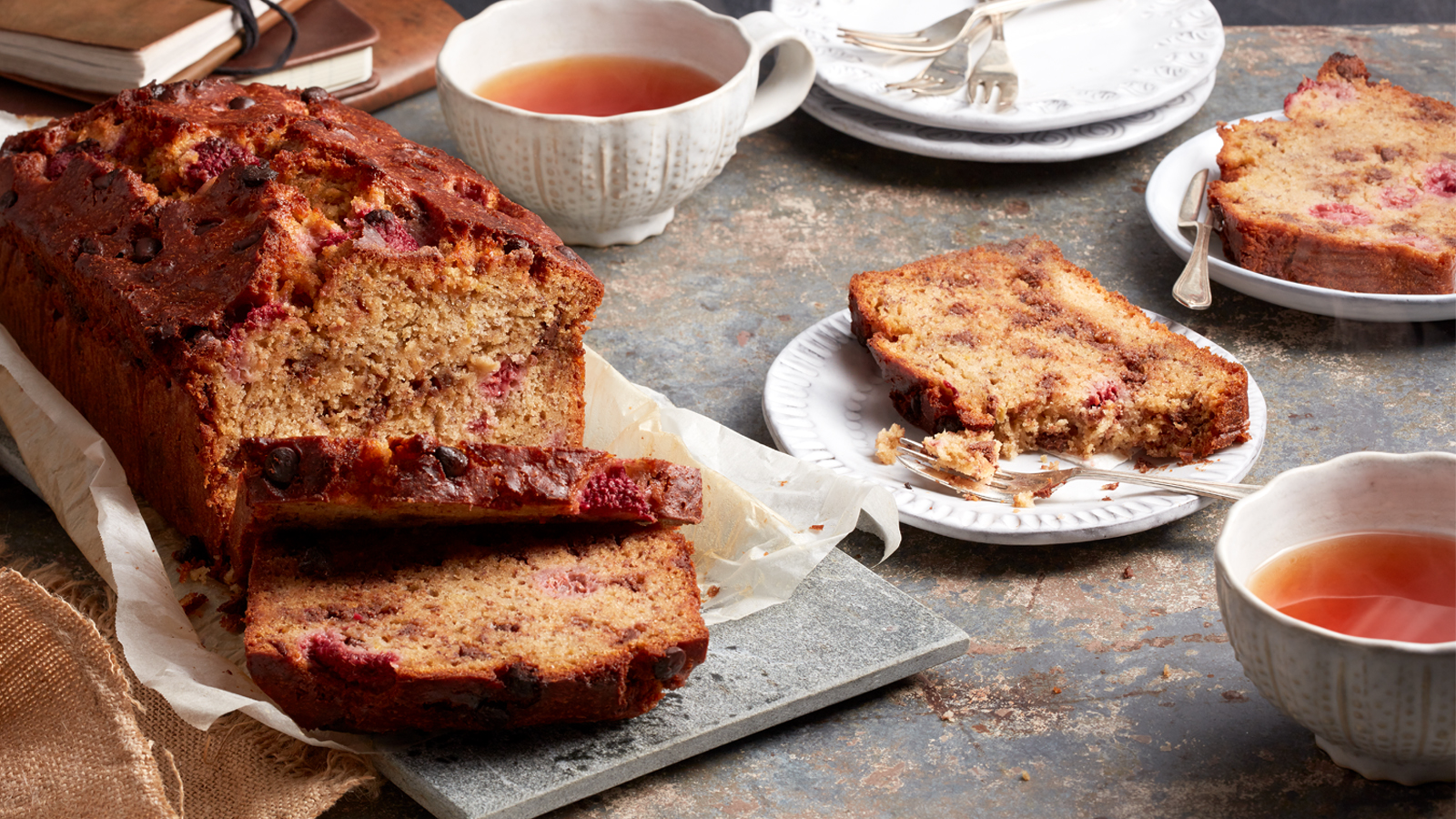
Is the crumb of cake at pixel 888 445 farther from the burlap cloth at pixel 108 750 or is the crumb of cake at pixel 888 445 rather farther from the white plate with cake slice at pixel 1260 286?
the burlap cloth at pixel 108 750

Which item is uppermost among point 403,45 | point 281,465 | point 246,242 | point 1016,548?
point 246,242

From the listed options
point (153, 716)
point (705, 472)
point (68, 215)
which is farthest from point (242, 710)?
point (68, 215)

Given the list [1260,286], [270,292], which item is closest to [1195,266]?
[1260,286]

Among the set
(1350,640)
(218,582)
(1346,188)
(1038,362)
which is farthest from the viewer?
(1346,188)

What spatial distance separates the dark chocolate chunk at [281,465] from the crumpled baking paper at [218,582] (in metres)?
0.34

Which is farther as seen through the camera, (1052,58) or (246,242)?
(1052,58)

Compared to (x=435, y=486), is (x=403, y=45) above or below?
below

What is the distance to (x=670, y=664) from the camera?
210 centimetres

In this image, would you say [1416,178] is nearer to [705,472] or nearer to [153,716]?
[705,472]

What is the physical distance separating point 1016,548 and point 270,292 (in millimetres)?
1472

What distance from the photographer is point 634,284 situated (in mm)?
3549

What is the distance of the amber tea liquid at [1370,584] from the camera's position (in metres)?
1.97

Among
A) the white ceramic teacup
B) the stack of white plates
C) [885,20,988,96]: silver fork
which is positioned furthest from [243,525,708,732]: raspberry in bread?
[885,20,988,96]: silver fork

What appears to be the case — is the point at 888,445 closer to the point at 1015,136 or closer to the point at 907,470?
the point at 907,470
